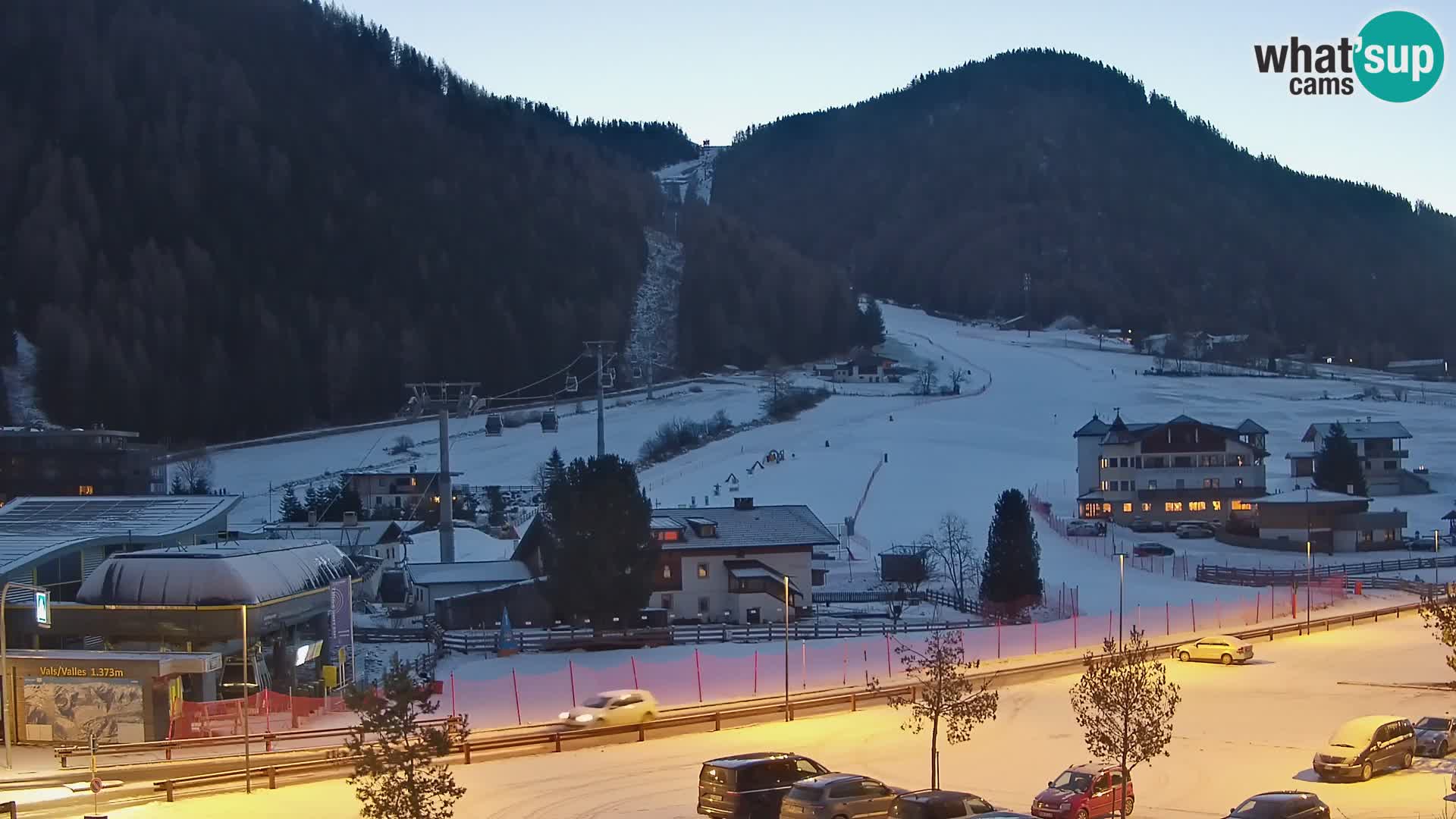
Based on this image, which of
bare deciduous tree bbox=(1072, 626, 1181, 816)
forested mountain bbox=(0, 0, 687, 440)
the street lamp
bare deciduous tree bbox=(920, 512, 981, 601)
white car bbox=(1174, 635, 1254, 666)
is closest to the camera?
bare deciduous tree bbox=(1072, 626, 1181, 816)

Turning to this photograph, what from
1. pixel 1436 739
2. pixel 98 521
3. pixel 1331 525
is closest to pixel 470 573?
pixel 98 521

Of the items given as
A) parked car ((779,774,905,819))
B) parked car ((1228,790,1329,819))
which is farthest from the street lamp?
parked car ((779,774,905,819))

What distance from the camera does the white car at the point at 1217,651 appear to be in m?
33.2

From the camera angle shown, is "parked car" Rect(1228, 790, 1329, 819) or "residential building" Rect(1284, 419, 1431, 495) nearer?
"parked car" Rect(1228, 790, 1329, 819)

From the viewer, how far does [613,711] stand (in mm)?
25312

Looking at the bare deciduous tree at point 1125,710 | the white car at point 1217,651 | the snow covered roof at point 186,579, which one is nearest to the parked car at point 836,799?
the bare deciduous tree at point 1125,710

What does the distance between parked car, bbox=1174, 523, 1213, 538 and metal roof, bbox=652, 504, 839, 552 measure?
20.3 metres

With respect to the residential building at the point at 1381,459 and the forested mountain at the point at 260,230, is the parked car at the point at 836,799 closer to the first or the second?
the residential building at the point at 1381,459

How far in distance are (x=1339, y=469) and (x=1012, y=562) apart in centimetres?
3119

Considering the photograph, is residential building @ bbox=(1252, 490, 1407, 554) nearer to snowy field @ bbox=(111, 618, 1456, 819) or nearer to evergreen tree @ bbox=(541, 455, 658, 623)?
snowy field @ bbox=(111, 618, 1456, 819)

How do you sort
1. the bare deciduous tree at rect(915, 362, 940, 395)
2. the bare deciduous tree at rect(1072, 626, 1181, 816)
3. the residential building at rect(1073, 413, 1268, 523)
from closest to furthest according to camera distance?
the bare deciduous tree at rect(1072, 626, 1181, 816)
the residential building at rect(1073, 413, 1268, 523)
the bare deciduous tree at rect(915, 362, 940, 395)

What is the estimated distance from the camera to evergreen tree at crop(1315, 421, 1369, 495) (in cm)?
6638

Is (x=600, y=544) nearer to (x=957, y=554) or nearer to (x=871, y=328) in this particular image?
(x=957, y=554)

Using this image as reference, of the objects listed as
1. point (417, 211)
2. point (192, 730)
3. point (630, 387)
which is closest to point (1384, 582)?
point (192, 730)
